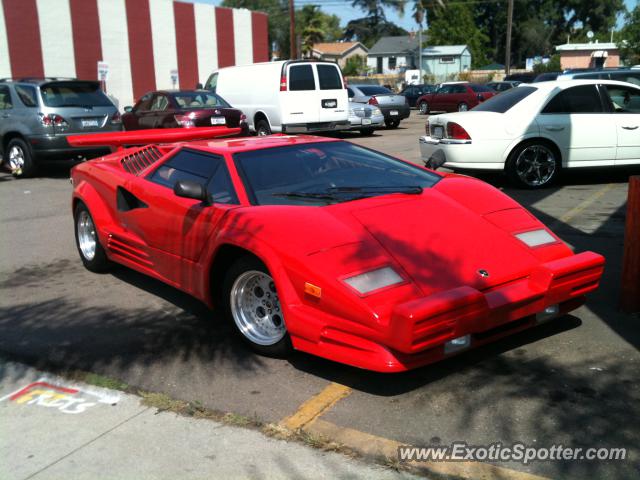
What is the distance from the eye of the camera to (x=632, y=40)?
143 feet

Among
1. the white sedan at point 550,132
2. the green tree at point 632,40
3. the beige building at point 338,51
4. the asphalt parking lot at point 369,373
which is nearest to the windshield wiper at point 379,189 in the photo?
the asphalt parking lot at point 369,373

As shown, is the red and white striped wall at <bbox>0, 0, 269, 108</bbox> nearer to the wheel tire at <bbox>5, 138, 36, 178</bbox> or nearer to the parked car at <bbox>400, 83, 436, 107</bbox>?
the parked car at <bbox>400, 83, 436, 107</bbox>

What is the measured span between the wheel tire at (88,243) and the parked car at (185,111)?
8.46 m

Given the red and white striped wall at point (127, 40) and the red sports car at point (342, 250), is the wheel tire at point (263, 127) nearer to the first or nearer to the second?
the red and white striped wall at point (127, 40)

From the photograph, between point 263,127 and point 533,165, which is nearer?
point 533,165

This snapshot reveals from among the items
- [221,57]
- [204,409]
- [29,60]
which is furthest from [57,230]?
[221,57]

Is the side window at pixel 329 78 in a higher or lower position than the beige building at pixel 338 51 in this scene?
lower

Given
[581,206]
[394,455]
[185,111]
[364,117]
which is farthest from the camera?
[364,117]

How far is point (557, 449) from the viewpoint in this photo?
3.18 meters

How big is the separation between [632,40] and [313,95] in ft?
113

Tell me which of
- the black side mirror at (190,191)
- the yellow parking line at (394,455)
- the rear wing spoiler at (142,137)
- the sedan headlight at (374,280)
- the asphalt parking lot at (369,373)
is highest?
the rear wing spoiler at (142,137)

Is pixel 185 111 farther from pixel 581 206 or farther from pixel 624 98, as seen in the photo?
pixel 581 206

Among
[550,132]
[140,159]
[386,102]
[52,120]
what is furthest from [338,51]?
[140,159]

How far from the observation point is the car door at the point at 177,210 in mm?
4703
